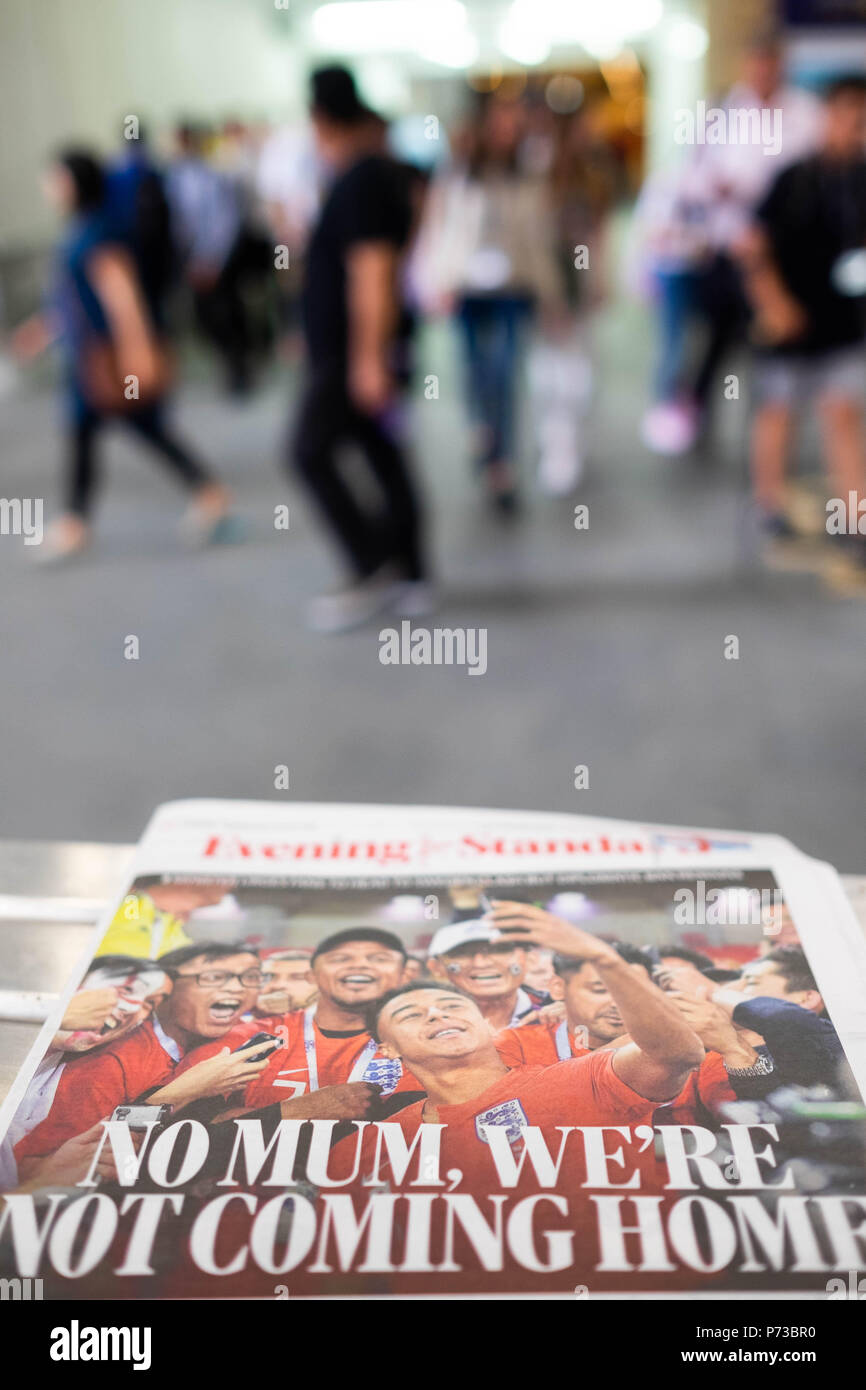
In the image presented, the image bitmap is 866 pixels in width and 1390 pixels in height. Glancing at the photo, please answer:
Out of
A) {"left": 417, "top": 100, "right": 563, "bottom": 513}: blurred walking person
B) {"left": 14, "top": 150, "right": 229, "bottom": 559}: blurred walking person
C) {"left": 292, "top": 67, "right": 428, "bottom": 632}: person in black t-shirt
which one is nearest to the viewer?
{"left": 292, "top": 67, "right": 428, "bottom": 632}: person in black t-shirt

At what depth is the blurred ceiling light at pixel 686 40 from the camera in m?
6.23

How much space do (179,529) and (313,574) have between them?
26.9 inches

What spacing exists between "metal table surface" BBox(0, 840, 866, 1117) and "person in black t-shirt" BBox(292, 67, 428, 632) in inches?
83.8

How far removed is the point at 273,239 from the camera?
6.82 meters

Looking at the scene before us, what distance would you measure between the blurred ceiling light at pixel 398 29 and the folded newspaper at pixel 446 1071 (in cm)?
1126

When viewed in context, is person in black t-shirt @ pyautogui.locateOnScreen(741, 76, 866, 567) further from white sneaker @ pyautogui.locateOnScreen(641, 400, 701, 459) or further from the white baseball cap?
the white baseball cap

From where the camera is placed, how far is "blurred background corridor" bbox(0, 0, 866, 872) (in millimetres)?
2191

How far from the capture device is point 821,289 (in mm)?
2980

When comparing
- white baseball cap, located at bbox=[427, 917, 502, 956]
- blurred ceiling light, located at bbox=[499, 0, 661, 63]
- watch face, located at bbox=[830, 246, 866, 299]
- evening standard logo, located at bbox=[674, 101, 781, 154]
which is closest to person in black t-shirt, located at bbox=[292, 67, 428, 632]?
watch face, located at bbox=[830, 246, 866, 299]

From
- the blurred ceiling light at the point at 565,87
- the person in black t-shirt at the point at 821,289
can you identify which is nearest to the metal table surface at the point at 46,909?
the person in black t-shirt at the point at 821,289

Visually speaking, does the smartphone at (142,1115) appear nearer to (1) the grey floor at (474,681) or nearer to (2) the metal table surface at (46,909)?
(2) the metal table surface at (46,909)
